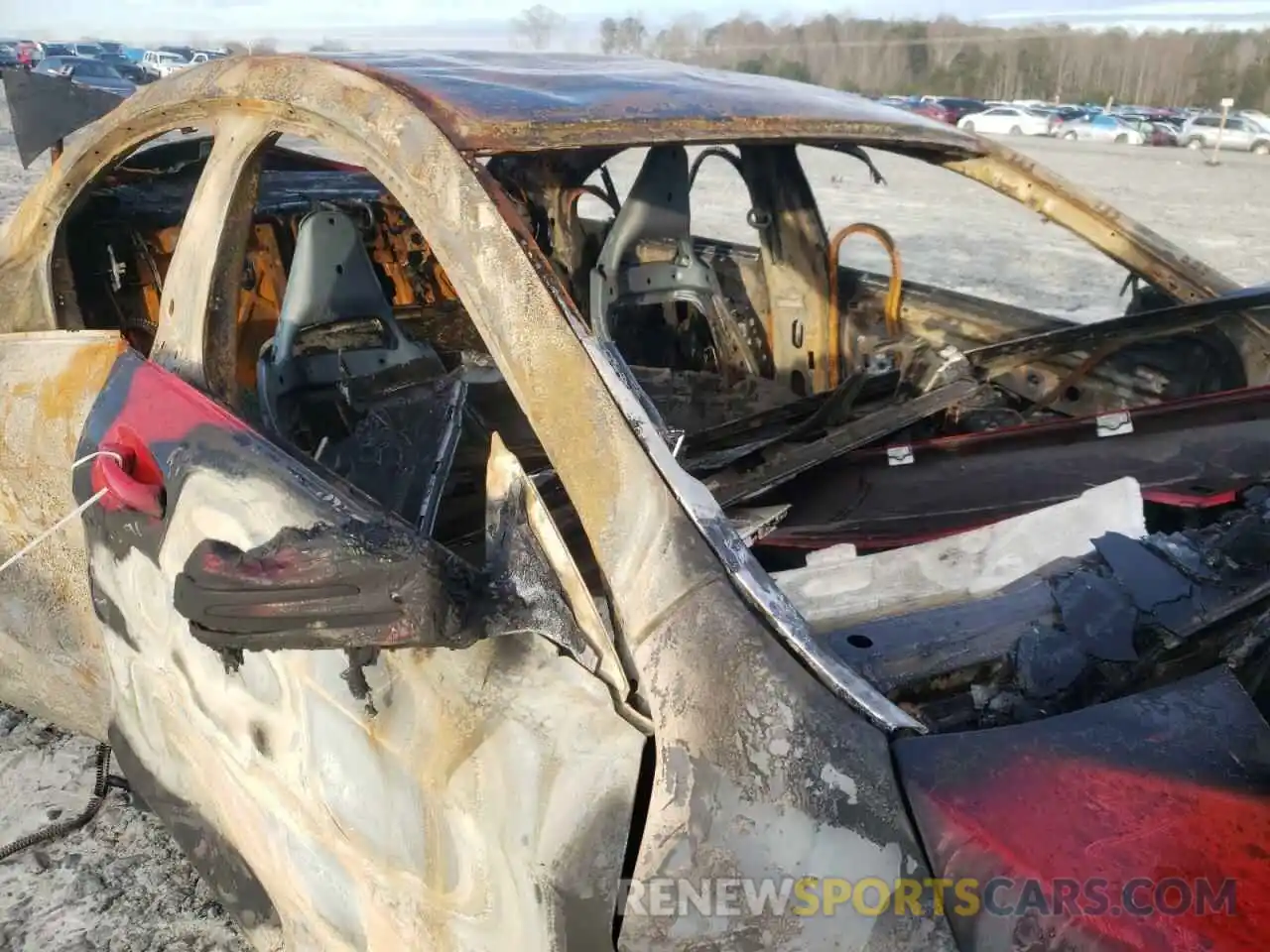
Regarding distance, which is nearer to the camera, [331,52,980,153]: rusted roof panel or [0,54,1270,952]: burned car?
[0,54,1270,952]: burned car

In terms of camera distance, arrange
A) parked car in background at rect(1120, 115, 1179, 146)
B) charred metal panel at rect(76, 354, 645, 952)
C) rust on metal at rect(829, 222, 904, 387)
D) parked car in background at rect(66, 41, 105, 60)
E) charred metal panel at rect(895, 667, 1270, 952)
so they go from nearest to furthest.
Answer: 1. charred metal panel at rect(895, 667, 1270, 952)
2. charred metal panel at rect(76, 354, 645, 952)
3. rust on metal at rect(829, 222, 904, 387)
4. parked car in background at rect(1120, 115, 1179, 146)
5. parked car in background at rect(66, 41, 105, 60)

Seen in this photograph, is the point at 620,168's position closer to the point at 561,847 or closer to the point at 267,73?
the point at 267,73

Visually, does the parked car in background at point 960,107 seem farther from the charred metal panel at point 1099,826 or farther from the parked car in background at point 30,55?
the charred metal panel at point 1099,826

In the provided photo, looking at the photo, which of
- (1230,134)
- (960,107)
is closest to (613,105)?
(1230,134)

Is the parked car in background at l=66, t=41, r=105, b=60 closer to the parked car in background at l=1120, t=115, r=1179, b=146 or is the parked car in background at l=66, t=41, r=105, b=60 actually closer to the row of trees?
the row of trees

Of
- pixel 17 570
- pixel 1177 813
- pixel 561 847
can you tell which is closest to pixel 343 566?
pixel 561 847

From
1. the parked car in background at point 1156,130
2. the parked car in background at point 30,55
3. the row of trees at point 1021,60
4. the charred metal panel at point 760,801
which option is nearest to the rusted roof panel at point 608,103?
the charred metal panel at point 760,801

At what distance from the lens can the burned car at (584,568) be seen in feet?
3.60

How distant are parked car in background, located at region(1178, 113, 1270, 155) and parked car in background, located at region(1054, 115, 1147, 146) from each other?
3.15 ft

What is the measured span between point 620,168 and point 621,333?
12.7 feet

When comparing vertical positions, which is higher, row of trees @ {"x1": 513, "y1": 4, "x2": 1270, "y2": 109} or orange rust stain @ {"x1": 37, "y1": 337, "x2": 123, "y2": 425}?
row of trees @ {"x1": 513, "y1": 4, "x2": 1270, "y2": 109}

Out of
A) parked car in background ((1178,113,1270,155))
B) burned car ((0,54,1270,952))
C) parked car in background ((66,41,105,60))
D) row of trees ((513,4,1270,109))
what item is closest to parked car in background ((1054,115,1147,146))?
parked car in background ((1178,113,1270,155))

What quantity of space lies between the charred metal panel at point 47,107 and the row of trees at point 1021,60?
33691 mm

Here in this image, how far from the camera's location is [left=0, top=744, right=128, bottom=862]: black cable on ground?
218 cm
